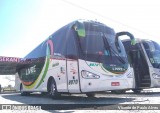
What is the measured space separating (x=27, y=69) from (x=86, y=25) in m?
8.79

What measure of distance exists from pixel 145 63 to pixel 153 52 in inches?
34.4

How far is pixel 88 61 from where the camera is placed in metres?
10.3

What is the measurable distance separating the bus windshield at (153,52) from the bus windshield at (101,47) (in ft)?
16.0

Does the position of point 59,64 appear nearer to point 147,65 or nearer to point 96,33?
point 96,33

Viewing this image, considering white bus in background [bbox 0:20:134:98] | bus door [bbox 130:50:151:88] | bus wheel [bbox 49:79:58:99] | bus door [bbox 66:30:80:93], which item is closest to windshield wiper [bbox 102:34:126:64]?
white bus in background [bbox 0:20:134:98]

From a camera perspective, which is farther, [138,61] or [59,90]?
[138,61]

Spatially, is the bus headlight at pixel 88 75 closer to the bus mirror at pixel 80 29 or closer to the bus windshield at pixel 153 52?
the bus mirror at pixel 80 29

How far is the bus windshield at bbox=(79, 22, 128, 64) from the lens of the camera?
→ 1053 cm

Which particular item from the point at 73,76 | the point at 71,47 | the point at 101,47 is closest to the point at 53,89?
the point at 73,76

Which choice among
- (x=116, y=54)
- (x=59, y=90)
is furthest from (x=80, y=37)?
(x=59, y=90)

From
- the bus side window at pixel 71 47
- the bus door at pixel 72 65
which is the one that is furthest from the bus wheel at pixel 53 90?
the bus side window at pixel 71 47

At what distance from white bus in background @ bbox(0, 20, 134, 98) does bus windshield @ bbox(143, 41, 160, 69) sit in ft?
15.7

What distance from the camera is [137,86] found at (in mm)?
15727

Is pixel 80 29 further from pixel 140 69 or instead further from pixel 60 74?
pixel 140 69
